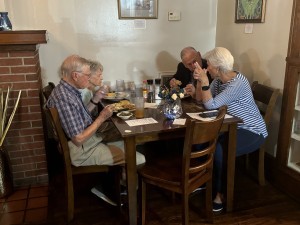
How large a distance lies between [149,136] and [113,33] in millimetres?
1690

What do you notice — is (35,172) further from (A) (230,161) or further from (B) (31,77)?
(A) (230,161)

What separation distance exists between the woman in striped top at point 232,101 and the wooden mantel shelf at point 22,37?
4.05ft

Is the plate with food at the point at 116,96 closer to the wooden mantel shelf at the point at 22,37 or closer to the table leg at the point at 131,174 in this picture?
the wooden mantel shelf at the point at 22,37

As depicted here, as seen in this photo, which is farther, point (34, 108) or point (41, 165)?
point (41, 165)

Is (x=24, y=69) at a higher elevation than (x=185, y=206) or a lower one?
higher

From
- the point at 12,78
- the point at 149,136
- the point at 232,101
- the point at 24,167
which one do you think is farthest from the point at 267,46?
the point at 24,167

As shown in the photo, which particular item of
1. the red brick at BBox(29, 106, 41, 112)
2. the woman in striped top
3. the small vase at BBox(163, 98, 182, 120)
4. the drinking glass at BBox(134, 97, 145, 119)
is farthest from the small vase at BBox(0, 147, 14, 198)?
the woman in striped top

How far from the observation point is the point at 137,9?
311 cm

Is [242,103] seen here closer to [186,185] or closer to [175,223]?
[186,185]

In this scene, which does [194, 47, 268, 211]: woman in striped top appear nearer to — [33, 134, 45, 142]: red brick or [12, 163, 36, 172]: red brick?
[33, 134, 45, 142]: red brick

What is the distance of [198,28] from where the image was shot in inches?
133

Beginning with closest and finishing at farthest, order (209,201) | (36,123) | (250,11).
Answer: (209,201), (36,123), (250,11)

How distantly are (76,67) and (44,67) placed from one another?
1.26m

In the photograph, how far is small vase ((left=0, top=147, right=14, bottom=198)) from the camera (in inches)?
92.3
